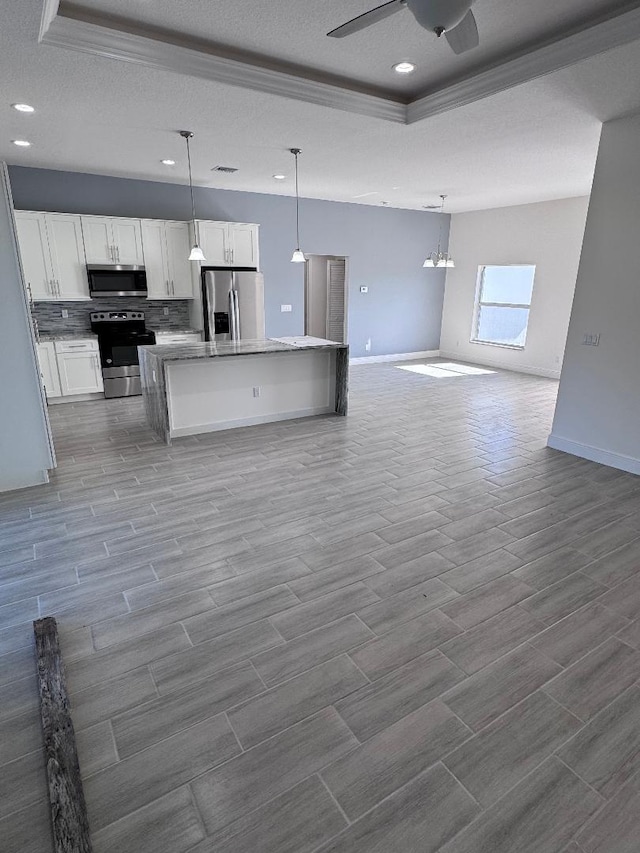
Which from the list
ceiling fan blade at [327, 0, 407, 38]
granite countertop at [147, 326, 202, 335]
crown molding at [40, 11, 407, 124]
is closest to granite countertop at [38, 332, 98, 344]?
granite countertop at [147, 326, 202, 335]

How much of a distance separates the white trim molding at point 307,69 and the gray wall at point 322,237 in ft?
12.9

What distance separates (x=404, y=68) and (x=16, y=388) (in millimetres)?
3582

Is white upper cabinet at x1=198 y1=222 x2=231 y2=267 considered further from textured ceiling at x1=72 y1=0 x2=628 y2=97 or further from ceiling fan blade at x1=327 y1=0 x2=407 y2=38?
ceiling fan blade at x1=327 y1=0 x2=407 y2=38

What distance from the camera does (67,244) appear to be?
604cm

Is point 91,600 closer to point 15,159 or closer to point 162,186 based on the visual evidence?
point 15,159

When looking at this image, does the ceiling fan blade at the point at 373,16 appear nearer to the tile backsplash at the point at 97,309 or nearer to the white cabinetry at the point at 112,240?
the white cabinetry at the point at 112,240

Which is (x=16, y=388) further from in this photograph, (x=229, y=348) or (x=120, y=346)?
(x=120, y=346)

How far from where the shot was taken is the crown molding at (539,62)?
2.59 m

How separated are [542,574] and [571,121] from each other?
359cm

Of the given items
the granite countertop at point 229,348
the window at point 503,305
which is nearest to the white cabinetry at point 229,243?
the granite countertop at point 229,348

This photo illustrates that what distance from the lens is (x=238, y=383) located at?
17.3 feet

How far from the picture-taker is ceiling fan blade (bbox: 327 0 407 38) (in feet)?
6.24

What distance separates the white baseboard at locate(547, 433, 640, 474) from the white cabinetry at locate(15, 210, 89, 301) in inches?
235

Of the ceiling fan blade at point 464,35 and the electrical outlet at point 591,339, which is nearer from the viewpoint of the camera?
the ceiling fan blade at point 464,35
